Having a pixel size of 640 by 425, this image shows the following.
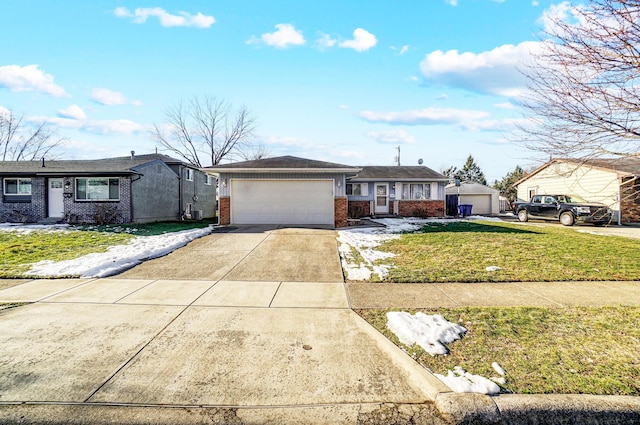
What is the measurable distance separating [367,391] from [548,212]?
19311 millimetres

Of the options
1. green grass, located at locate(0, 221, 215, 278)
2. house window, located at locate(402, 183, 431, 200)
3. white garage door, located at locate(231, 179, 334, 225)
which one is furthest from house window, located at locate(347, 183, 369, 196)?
green grass, located at locate(0, 221, 215, 278)

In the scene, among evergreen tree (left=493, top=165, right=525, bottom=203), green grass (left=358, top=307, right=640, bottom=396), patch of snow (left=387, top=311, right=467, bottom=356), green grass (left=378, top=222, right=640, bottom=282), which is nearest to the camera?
green grass (left=358, top=307, right=640, bottom=396)

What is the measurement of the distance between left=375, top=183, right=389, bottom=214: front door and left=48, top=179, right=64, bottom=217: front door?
17.9 metres

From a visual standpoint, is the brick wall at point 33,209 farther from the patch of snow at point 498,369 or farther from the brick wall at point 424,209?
the patch of snow at point 498,369

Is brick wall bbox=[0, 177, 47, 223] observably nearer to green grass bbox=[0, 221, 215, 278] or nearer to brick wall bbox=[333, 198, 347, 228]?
green grass bbox=[0, 221, 215, 278]

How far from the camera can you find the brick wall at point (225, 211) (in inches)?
582

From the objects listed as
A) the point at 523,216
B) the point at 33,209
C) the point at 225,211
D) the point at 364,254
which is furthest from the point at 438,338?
the point at 33,209

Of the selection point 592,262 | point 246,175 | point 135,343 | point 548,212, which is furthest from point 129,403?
point 548,212

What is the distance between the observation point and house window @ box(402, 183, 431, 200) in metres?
21.9

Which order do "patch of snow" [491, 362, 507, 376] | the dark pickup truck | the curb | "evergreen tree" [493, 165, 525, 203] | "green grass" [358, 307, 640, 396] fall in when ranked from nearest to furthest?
the curb
"green grass" [358, 307, 640, 396]
"patch of snow" [491, 362, 507, 376]
the dark pickup truck
"evergreen tree" [493, 165, 525, 203]

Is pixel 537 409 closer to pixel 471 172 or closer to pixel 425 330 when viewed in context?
pixel 425 330

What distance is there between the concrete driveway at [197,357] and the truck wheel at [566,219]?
15611mm

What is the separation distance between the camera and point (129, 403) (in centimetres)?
271

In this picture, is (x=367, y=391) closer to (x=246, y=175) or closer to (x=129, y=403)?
(x=129, y=403)
